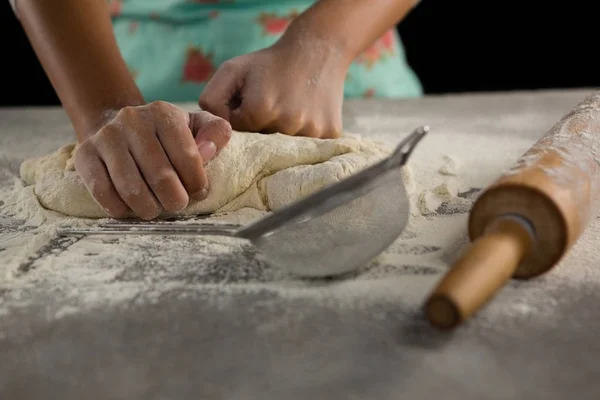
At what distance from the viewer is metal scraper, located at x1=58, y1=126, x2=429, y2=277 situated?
667 millimetres

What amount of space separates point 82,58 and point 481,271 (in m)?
0.77

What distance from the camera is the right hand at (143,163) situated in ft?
2.76

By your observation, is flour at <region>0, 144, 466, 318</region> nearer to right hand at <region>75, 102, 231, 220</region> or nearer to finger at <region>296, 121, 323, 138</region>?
right hand at <region>75, 102, 231, 220</region>

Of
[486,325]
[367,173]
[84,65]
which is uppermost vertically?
[84,65]

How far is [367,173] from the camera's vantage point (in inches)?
26.2

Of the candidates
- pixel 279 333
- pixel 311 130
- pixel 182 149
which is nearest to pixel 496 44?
pixel 311 130

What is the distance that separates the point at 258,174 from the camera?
95 cm

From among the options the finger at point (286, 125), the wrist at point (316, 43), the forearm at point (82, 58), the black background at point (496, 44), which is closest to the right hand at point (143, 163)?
the forearm at point (82, 58)

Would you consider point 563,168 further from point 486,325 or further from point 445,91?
point 445,91

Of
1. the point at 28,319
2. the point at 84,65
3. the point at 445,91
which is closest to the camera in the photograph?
the point at 28,319

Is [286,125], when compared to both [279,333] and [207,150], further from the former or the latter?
[279,333]

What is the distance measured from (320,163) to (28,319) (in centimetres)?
46

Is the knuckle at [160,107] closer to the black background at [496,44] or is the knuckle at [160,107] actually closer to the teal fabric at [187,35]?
the teal fabric at [187,35]

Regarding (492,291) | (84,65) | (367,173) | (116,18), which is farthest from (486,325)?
(116,18)
